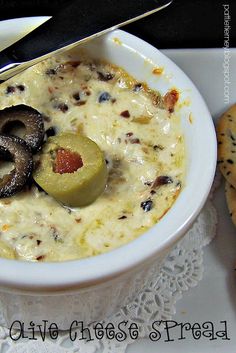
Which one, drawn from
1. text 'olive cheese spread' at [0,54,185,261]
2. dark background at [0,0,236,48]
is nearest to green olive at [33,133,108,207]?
text 'olive cheese spread' at [0,54,185,261]

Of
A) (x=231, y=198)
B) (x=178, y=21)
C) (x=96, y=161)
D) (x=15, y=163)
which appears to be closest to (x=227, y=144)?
(x=231, y=198)

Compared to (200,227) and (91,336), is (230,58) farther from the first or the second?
(91,336)

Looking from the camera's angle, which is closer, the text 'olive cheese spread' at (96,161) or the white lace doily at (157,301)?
the text 'olive cheese spread' at (96,161)

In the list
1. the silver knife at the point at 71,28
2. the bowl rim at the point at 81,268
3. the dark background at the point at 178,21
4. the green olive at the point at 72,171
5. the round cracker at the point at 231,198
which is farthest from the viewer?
the dark background at the point at 178,21

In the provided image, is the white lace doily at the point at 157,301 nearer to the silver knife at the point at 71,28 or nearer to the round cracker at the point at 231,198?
the round cracker at the point at 231,198

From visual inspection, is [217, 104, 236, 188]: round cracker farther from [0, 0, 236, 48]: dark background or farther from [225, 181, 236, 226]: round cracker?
[0, 0, 236, 48]: dark background

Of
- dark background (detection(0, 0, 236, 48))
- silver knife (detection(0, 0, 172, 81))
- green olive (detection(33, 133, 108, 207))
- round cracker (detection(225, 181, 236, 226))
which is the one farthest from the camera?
dark background (detection(0, 0, 236, 48))

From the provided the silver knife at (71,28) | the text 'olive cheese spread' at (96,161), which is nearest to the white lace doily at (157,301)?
the text 'olive cheese spread' at (96,161)

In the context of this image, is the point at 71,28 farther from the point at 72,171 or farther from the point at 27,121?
the point at 72,171
